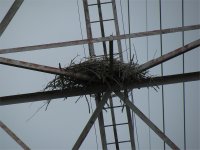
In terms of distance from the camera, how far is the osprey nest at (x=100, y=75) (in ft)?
21.9

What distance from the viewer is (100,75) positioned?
21.7 ft

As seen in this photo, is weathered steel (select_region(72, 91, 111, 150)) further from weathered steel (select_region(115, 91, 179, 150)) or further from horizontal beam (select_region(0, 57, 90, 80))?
horizontal beam (select_region(0, 57, 90, 80))

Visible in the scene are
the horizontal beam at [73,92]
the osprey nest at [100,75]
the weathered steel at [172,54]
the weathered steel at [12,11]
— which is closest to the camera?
the weathered steel at [12,11]

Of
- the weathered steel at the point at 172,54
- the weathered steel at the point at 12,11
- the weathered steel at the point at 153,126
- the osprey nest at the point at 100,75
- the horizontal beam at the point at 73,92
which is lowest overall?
the weathered steel at the point at 153,126

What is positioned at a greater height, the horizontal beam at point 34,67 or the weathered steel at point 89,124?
the horizontal beam at point 34,67

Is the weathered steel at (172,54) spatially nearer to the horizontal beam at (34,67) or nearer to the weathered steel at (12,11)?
the horizontal beam at (34,67)

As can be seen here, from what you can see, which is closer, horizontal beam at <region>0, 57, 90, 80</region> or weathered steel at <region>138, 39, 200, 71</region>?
horizontal beam at <region>0, 57, 90, 80</region>

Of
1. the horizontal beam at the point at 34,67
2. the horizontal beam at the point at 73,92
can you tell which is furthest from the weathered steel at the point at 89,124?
the horizontal beam at the point at 34,67

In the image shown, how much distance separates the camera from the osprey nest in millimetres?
6688

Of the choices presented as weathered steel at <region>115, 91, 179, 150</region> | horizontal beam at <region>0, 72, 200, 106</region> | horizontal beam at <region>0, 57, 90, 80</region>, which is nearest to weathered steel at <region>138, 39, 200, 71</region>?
horizontal beam at <region>0, 72, 200, 106</region>

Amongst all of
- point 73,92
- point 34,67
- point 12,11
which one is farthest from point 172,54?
point 12,11

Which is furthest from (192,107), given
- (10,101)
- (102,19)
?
(10,101)

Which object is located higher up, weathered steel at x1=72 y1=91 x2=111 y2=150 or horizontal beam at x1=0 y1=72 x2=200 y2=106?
horizontal beam at x1=0 y1=72 x2=200 y2=106

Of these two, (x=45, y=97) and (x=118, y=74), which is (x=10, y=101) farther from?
(x=118, y=74)
